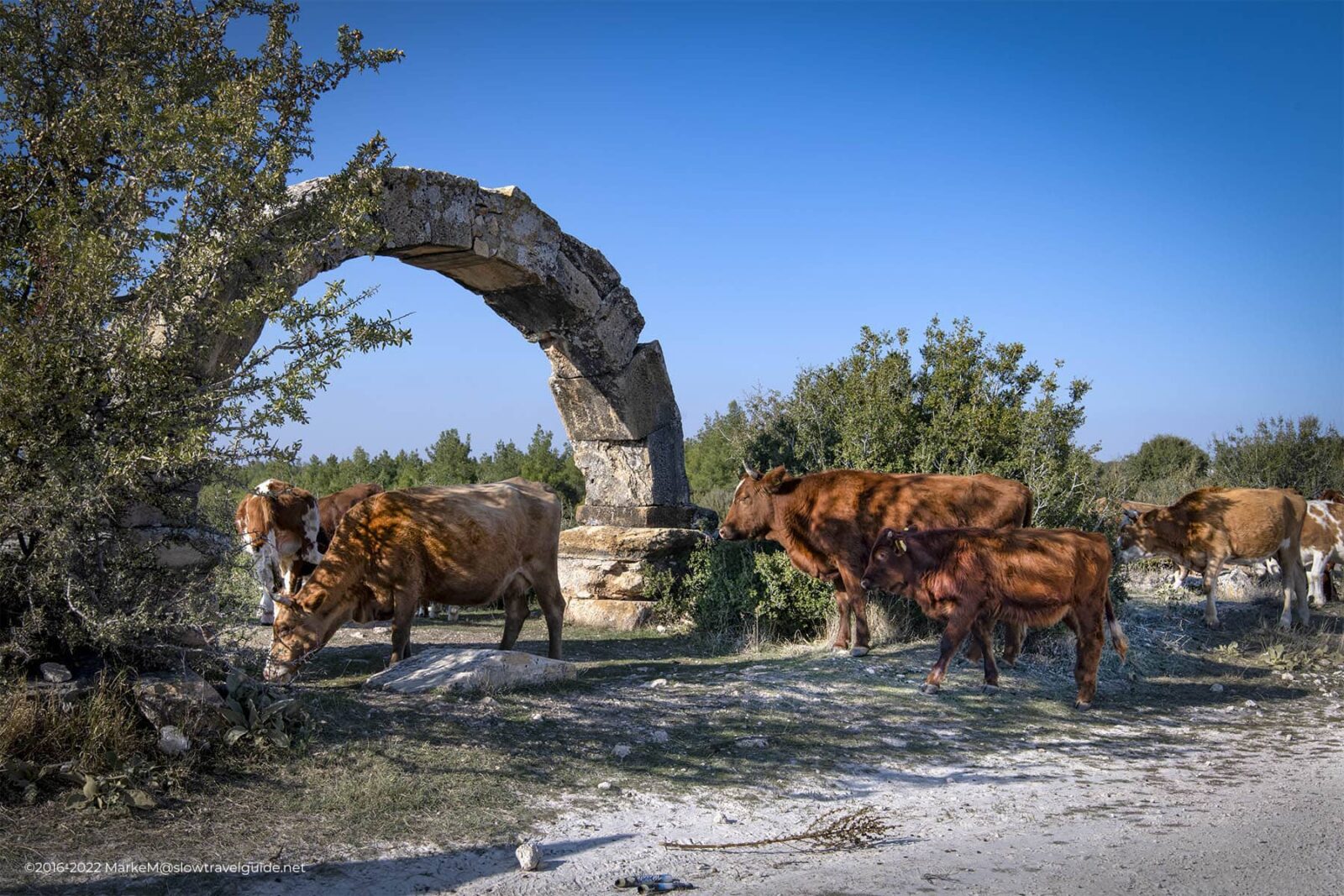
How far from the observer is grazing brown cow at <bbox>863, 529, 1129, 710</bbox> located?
8.30 m

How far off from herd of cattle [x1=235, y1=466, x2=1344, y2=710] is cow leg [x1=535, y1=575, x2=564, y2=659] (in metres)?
0.02

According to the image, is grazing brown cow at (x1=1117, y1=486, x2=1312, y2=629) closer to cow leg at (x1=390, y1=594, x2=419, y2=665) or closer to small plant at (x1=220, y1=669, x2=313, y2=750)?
cow leg at (x1=390, y1=594, x2=419, y2=665)

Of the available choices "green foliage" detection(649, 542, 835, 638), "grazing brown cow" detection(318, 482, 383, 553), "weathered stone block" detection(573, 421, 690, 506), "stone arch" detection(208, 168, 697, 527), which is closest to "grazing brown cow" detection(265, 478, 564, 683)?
"stone arch" detection(208, 168, 697, 527)

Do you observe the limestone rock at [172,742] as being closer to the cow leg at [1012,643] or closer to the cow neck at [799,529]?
the cow neck at [799,529]

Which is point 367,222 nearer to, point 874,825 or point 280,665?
point 280,665

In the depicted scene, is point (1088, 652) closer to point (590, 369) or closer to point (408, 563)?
point (408, 563)

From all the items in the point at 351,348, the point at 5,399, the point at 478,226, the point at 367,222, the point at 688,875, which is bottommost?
the point at 688,875

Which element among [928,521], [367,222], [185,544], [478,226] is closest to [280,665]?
[185,544]

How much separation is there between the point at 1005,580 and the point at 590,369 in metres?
6.26

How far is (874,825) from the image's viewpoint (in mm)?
5527

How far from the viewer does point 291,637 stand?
7816 mm

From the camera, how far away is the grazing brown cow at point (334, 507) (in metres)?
12.3

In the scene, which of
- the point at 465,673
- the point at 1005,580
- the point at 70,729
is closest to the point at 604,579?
the point at 465,673

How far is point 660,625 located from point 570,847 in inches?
318
